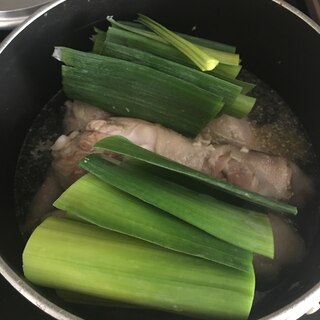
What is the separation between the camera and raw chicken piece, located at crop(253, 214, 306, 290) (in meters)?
1.01

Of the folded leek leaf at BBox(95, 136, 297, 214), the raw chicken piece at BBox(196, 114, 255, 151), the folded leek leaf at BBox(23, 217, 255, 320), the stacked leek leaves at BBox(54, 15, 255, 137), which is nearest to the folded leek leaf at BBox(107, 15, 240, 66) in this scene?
the stacked leek leaves at BBox(54, 15, 255, 137)

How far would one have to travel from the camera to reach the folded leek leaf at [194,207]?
83 cm

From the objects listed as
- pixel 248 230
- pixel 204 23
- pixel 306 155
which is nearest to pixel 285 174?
pixel 306 155

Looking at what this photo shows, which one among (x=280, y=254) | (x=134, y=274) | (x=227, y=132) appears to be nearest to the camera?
(x=134, y=274)

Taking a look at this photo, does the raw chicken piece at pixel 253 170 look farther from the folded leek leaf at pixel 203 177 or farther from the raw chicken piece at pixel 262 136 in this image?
the folded leek leaf at pixel 203 177

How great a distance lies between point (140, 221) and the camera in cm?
84

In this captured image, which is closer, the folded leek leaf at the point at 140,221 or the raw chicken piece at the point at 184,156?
the folded leek leaf at the point at 140,221

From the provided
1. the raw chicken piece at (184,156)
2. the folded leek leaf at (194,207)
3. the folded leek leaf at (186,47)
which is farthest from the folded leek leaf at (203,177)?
the folded leek leaf at (186,47)

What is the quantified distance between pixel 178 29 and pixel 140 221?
1.81 feet

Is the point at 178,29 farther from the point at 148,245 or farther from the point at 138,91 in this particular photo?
the point at 148,245

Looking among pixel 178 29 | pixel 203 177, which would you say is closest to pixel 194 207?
pixel 203 177

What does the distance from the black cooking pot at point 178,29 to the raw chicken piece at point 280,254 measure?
0.10ft

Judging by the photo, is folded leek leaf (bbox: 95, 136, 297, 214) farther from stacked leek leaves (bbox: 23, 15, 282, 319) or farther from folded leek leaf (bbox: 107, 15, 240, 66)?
folded leek leaf (bbox: 107, 15, 240, 66)

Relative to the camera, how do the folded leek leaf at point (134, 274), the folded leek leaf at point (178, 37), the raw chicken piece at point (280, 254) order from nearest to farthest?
the folded leek leaf at point (134, 274) < the raw chicken piece at point (280, 254) < the folded leek leaf at point (178, 37)
